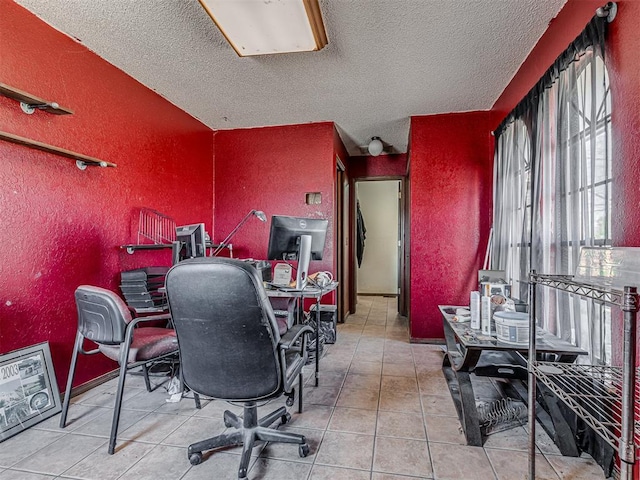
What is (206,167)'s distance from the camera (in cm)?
417

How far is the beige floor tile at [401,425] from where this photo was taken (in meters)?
1.86

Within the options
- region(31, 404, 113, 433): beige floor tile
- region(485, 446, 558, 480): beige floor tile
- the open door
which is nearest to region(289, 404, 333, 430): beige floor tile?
region(485, 446, 558, 480): beige floor tile

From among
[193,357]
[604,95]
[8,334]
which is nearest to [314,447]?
[193,357]

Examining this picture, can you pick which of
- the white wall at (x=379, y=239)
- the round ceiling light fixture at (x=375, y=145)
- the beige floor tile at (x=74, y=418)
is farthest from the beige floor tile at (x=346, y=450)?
the white wall at (x=379, y=239)

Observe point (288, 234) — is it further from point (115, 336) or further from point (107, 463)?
point (107, 463)

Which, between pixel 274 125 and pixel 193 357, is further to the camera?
pixel 274 125

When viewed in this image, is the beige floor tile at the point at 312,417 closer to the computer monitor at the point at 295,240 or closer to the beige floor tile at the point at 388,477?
the beige floor tile at the point at 388,477

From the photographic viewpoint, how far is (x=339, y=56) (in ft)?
8.35

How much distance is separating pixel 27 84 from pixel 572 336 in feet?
11.8

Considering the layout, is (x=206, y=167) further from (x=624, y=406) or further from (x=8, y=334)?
(x=624, y=406)

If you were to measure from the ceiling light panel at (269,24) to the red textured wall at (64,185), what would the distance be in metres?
1.24

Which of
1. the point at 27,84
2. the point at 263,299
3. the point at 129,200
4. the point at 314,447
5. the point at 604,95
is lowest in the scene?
the point at 314,447

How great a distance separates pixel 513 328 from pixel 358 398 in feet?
3.76

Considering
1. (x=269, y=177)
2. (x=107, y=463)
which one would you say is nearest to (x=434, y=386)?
(x=107, y=463)
